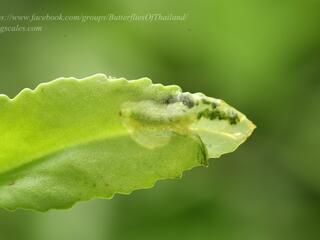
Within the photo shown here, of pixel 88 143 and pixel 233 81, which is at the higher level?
pixel 233 81

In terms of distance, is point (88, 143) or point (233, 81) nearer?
point (88, 143)

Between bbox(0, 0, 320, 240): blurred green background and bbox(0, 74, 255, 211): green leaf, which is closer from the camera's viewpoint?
bbox(0, 74, 255, 211): green leaf

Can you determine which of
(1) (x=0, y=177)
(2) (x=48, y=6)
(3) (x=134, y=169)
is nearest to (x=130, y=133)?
(3) (x=134, y=169)

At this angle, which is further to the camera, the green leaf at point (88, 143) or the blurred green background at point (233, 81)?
the blurred green background at point (233, 81)
